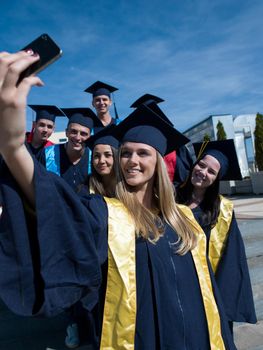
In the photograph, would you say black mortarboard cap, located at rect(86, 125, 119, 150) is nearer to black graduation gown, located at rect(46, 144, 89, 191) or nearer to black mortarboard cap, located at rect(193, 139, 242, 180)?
black graduation gown, located at rect(46, 144, 89, 191)

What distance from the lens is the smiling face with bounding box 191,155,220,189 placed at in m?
2.74

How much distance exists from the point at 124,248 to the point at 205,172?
150cm

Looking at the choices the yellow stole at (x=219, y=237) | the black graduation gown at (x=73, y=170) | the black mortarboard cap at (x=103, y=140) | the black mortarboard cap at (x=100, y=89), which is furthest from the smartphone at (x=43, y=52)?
the black mortarboard cap at (x=100, y=89)

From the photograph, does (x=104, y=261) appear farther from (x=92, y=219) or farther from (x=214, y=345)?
(x=214, y=345)

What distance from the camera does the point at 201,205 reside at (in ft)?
8.85

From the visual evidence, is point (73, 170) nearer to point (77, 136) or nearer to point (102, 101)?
point (77, 136)

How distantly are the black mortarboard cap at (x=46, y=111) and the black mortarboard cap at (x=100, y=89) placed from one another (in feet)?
2.30

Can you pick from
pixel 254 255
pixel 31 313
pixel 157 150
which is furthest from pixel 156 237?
Answer: pixel 254 255

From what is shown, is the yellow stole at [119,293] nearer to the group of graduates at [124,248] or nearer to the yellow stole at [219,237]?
the group of graduates at [124,248]

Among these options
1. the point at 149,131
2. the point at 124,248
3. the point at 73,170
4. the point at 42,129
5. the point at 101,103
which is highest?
the point at 101,103

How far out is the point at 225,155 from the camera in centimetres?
295

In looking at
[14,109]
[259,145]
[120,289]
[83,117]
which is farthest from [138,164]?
[259,145]

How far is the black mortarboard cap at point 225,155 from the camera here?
290 centimetres

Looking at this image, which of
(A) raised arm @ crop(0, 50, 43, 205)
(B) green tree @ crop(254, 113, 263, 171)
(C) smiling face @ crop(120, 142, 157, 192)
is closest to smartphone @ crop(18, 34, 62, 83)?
(A) raised arm @ crop(0, 50, 43, 205)
